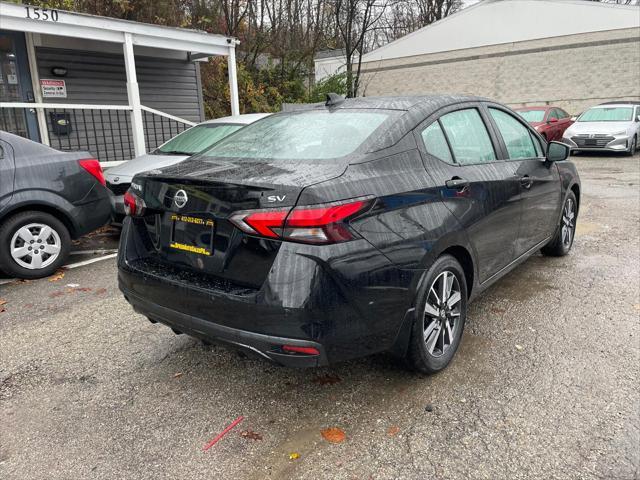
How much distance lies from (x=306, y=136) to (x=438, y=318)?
1335 millimetres

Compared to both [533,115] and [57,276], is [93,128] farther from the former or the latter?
[533,115]

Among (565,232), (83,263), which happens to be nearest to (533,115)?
(565,232)

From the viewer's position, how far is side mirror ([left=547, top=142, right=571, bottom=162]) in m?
4.31

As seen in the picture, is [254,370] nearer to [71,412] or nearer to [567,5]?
[71,412]

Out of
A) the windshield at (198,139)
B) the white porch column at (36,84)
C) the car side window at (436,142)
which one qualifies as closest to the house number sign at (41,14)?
the white porch column at (36,84)

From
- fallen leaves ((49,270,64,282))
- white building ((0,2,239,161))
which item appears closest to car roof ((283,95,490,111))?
fallen leaves ((49,270,64,282))

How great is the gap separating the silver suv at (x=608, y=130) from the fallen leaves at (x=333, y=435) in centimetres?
1416

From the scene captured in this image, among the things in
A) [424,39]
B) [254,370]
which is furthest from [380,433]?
[424,39]

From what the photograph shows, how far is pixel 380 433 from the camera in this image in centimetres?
252

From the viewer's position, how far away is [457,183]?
3.02m

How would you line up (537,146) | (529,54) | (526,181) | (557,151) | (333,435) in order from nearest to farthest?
1. (333,435)
2. (526,181)
3. (557,151)
4. (537,146)
5. (529,54)

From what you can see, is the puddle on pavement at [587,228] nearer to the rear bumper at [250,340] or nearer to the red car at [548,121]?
the rear bumper at [250,340]

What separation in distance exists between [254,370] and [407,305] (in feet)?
3.69

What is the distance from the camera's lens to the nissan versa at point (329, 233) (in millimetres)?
2270
